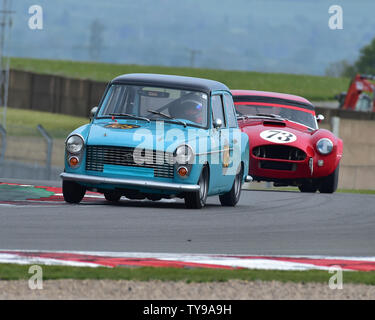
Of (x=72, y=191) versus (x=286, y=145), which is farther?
(x=286, y=145)

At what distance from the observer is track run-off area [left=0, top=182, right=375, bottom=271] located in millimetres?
8211

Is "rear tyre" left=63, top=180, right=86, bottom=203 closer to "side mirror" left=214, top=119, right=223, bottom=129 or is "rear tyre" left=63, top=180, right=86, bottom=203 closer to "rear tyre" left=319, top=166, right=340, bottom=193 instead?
"side mirror" left=214, top=119, right=223, bottom=129

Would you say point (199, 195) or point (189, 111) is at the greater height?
point (189, 111)

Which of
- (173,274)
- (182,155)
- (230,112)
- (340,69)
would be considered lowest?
(340,69)

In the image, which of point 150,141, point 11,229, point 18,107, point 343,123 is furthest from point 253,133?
point 18,107

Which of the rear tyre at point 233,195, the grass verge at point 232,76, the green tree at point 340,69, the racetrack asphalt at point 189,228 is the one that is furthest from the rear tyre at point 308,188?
the green tree at point 340,69

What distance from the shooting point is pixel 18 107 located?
51625 millimetres

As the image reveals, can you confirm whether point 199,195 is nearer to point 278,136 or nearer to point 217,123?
point 217,123

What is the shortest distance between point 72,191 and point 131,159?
3.47ft

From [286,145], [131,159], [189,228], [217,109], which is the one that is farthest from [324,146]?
[189,228]

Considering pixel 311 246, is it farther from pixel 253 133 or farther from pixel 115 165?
pixel 253 133

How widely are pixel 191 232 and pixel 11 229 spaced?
5.57 feet

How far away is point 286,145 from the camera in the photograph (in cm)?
1545

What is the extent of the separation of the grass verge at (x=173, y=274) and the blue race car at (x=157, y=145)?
3.52m
